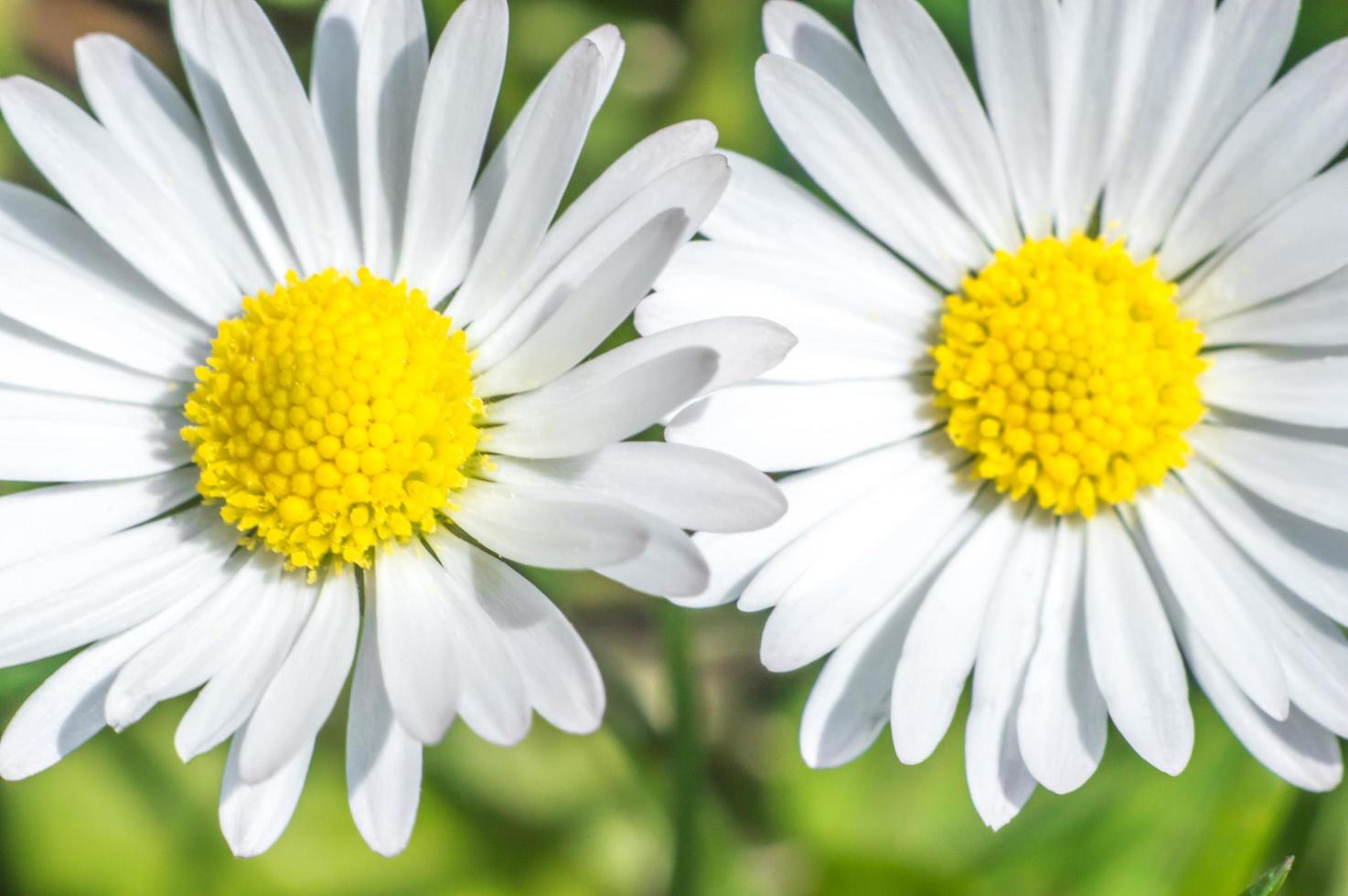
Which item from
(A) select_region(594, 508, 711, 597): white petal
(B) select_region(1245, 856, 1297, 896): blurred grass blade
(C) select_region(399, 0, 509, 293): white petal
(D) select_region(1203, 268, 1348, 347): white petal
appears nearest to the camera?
(A) select_region(594, 508, 711, 597): white petal

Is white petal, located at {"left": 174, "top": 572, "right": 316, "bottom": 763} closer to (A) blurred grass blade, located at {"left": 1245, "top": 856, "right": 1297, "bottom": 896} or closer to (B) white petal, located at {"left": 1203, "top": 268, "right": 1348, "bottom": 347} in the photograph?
(A) blurred grass blade, located at {"left": 1245, "top": 856, "right": 1297, "bottom": 896}

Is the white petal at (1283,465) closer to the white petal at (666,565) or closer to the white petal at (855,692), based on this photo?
the white petal at (855,692)

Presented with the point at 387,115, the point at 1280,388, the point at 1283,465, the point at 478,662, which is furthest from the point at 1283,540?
the point at 387,115

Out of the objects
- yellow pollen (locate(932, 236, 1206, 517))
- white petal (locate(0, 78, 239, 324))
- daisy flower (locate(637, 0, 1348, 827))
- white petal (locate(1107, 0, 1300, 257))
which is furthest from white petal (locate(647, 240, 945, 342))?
white petal (locate(0, 78, 239, 324))

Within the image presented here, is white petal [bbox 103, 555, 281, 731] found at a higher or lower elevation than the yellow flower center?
lower

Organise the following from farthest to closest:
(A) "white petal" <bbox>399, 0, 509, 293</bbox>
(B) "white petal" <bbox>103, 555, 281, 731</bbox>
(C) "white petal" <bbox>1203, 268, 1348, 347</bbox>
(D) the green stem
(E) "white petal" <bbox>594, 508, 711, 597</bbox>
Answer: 1. (D) the green stem
2. (C) "white petal" <bbox>1203, 268, 1348, 347</bbox>
3. (A) "white petal" <bbox>399, 0, 509, 293</bbox>
4. (B) "white petal" <bbox>103, 555, 281, 731</bbox>
5. (E) "white petal" <bbox>594, 508, 711, 597</bbox>

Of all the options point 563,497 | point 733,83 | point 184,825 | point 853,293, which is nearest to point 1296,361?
point 853,293
